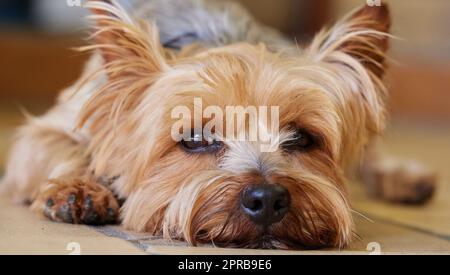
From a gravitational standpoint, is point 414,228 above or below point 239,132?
below

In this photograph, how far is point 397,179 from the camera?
4793 mm

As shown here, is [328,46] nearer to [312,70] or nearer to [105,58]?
[312,70]

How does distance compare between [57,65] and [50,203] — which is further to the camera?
[57,65]

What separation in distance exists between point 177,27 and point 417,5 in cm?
838

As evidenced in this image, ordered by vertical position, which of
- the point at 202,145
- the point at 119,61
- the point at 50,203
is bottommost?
the point at 50,203

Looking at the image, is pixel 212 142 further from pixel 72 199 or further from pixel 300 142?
pixel 72 199

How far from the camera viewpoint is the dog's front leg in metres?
4.63

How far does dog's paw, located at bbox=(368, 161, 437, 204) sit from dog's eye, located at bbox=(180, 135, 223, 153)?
1.98 m

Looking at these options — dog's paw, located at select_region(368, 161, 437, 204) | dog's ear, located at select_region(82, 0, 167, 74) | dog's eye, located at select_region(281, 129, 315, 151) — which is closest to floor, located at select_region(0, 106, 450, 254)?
dog's paw, located at select_region(368, 161, 437, 204)

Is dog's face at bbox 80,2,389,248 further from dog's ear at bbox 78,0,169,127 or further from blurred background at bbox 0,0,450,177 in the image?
blurred background at bbox 0,0,450,177

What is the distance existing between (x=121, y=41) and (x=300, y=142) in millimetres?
790

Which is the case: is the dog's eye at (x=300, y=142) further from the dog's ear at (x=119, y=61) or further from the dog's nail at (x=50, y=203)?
the dog's nail at (x=50, y=203)

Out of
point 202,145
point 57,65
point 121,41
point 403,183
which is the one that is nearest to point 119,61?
point 121,41
